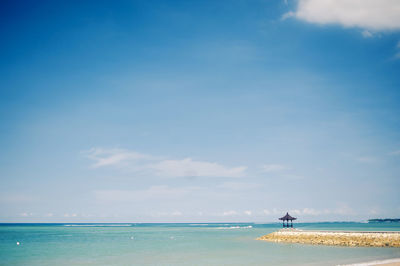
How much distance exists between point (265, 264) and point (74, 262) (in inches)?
732

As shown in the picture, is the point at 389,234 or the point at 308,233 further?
the point at 308,233

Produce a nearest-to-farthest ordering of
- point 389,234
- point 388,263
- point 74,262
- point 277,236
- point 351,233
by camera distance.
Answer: point 388,263 < point 74,262 < point 389,234 < point 351,233 < point 277,236

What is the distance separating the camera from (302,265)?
27531 millimetres

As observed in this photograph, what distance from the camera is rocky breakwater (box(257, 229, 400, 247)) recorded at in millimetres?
39844

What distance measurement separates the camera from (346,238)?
142ft

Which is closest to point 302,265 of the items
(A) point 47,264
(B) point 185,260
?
(B) point 185,260

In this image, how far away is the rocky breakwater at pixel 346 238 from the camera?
39844 millimetres

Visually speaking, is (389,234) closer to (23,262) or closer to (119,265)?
(119,265)

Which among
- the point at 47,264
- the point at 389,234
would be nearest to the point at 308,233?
the point at 389,234

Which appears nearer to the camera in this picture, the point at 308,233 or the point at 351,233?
the point at 351,233

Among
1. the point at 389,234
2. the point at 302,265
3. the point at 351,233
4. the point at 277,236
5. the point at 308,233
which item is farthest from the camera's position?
the point at 277,236

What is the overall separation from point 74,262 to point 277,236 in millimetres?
33588

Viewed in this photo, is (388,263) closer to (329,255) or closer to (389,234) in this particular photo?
(329,255)

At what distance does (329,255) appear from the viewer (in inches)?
1298
